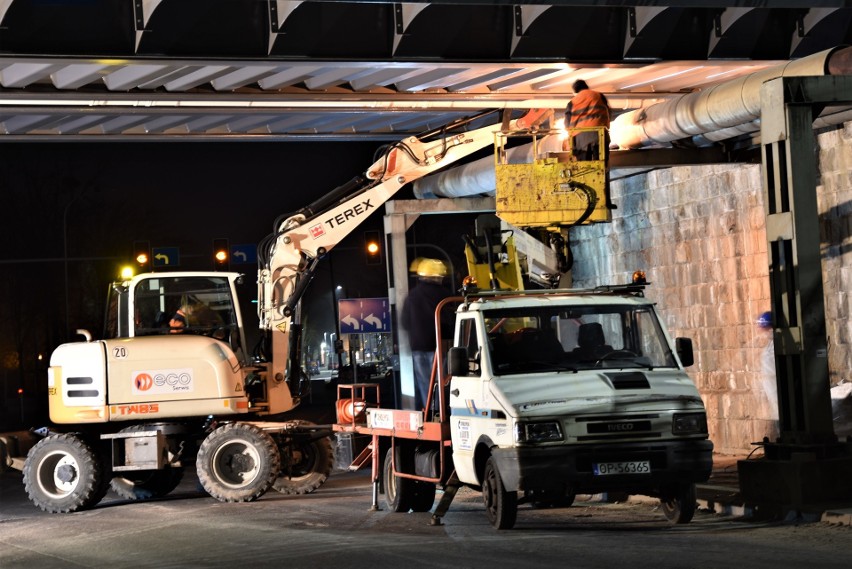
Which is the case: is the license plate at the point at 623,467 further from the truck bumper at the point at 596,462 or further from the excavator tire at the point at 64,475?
the excavator tire at the point at 64,475

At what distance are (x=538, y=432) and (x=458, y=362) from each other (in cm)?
108

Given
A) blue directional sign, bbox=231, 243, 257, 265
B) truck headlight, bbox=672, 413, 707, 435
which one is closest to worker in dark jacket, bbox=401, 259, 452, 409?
truck headlight, bbox=672, 413, 707, 435

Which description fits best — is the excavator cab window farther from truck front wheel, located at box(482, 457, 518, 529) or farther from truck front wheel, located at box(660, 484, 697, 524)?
truck front wheel, located at box(660, 484, 697, 524)

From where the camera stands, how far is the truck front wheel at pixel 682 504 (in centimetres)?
1295

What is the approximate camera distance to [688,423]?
41.5ft

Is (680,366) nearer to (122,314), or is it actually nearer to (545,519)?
(545,519)

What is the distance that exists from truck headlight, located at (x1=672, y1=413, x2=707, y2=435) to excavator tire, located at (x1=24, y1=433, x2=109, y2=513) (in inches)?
358

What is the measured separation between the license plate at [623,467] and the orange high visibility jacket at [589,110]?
6486mm

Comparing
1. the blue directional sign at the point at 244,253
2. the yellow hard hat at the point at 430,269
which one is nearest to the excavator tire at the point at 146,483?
the yellow hard hat at the point at 430,269

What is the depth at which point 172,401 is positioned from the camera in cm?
1906

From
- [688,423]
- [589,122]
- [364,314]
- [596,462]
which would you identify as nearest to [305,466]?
[589,122]

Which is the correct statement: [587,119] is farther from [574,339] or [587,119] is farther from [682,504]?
[682,504]

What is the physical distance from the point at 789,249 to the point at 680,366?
1812 mm

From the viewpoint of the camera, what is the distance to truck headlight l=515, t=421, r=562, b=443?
40.7 feet
